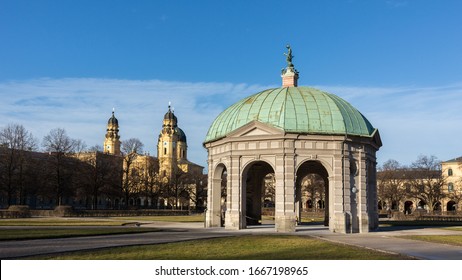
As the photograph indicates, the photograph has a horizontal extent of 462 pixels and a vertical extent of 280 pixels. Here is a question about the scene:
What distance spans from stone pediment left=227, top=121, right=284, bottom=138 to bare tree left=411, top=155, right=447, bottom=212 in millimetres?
70516

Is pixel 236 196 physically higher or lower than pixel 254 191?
lower

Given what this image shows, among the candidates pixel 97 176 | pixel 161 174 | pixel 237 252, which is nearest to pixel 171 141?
pixel 161 174

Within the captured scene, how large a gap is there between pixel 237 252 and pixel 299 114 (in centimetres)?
1870

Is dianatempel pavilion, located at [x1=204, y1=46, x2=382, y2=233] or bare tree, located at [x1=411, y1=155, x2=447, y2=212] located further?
bare tree, located at [x1=411, y1=155, x2=447, y2=212]

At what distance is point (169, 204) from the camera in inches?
4843

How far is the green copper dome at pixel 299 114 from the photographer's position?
3641 centimetres

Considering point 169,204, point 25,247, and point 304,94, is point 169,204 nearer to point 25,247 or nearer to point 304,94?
point 304,94

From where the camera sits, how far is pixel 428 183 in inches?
3915

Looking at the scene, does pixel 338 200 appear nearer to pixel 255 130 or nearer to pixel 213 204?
pixel 255 130

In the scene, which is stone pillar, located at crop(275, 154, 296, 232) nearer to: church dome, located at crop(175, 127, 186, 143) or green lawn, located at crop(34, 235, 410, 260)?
green lawn, located at crop(34, 235, 410, 260)

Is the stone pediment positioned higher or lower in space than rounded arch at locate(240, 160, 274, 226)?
higher

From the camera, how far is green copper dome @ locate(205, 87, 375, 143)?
36.4 m

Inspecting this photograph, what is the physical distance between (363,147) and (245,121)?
9.35 meters

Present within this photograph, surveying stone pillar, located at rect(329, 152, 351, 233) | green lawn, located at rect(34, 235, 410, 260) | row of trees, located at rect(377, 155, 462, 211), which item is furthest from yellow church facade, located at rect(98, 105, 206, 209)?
green lawn, located at rect(34, 235, 410, 260)
